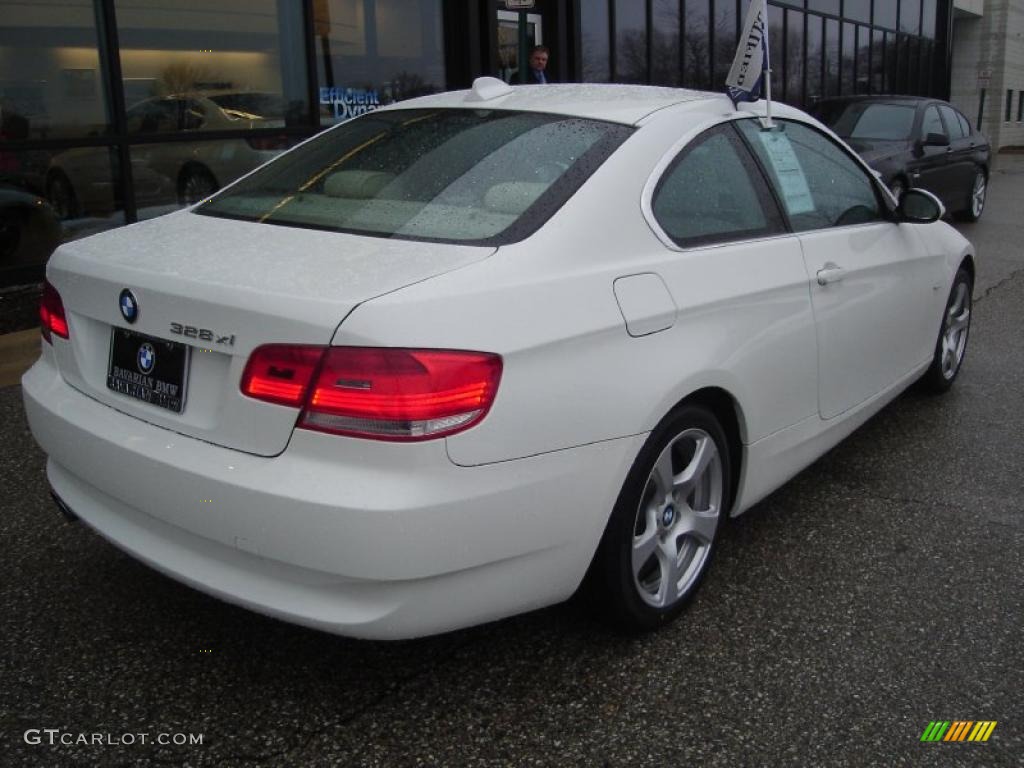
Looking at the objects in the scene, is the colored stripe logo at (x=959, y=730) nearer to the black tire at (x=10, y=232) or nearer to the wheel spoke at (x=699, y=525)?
the wheel spoke at (x=699, y=525)

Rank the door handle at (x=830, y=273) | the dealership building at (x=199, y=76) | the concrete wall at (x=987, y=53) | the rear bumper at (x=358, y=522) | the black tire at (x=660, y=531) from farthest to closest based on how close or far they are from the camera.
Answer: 1. the concrete wall at (x=987, y=53)
2. the dealership building at (x=199, y=76)
3. the door handle at (x=830, y=273)
4. the black tire at (x=660, y=531)
5. the rear bumper at (x=358, y=522)

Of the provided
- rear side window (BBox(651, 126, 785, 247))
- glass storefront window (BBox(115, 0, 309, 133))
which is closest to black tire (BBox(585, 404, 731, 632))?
rear side window (BBox(651, 126, 785, 247))

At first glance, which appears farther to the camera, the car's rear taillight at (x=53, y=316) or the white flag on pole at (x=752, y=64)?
the white flag on pole at (x=752, y=64)

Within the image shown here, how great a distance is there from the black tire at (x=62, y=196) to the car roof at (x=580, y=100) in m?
4.68

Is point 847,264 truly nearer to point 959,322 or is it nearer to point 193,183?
point 959,322

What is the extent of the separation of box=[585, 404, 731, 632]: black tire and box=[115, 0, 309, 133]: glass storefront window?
648 centimetres

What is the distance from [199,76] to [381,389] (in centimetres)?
739

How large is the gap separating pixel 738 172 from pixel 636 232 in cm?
77

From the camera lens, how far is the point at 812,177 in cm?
385

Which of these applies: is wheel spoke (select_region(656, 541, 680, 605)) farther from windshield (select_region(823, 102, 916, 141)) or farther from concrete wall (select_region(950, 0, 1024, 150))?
concrete wall (select_region(950, 0, 1024, 150))

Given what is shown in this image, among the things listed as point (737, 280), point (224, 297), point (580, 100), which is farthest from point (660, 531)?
point (580, 100)

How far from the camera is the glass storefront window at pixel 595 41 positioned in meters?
13.2

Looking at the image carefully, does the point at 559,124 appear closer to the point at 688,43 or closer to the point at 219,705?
the point at 219,705

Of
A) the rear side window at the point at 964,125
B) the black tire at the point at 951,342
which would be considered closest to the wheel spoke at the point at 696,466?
the black tire at the point at 951,342
